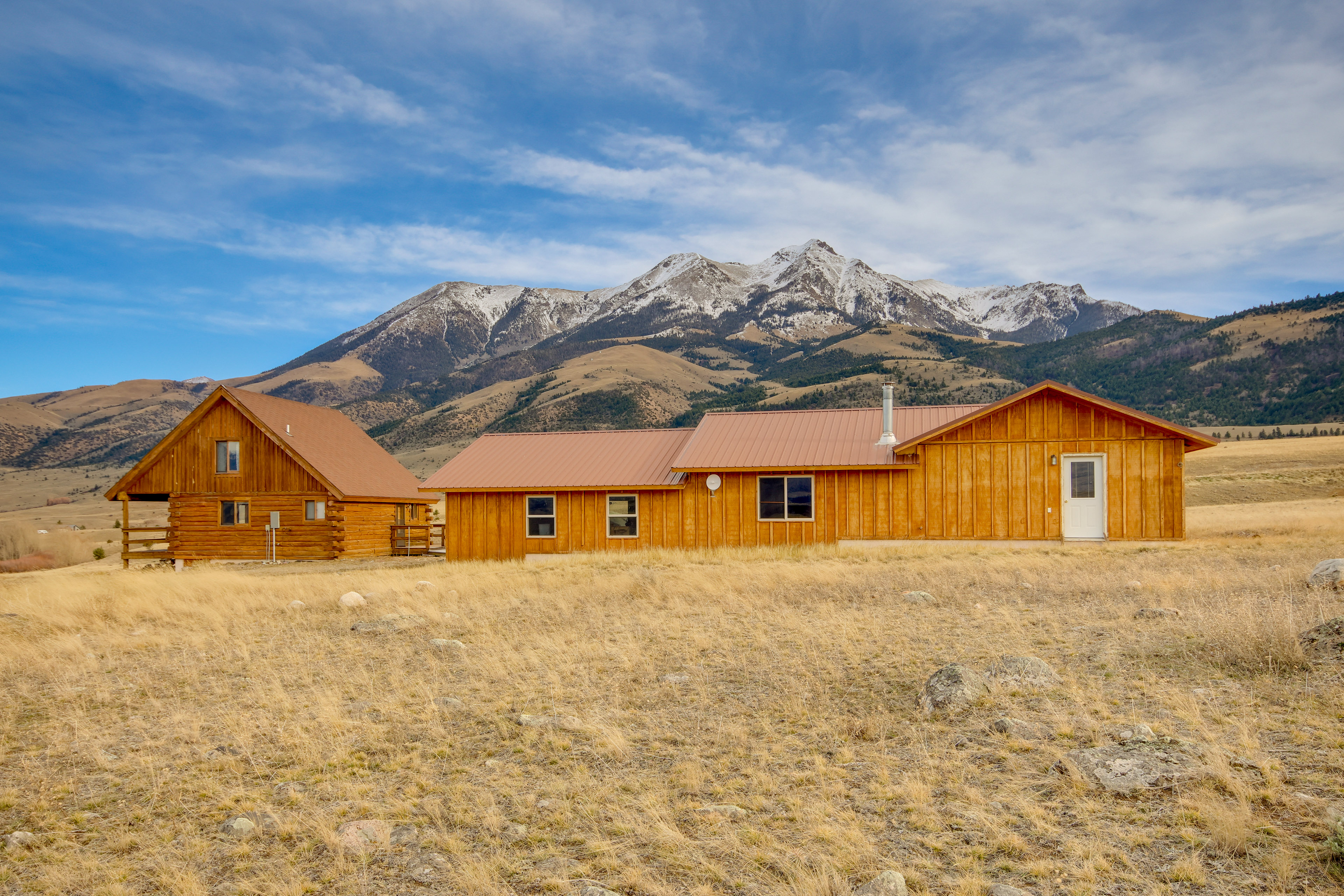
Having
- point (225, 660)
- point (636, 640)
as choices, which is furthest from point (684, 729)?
point (225, 660)

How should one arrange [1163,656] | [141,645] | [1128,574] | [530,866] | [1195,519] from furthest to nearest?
1. [1195,519]
2. [1128,574]
3. [141,645]
4. [1163,656]
5. [530,866]

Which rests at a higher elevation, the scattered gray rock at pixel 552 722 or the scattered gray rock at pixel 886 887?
the scattered gray rock at pixel 886 887

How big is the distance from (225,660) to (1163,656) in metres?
11.5

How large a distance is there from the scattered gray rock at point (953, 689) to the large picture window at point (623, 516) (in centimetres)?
1781

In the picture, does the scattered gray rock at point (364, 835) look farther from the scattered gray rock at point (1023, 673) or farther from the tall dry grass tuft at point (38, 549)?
the tall dry grass tuft at point (38, 549)

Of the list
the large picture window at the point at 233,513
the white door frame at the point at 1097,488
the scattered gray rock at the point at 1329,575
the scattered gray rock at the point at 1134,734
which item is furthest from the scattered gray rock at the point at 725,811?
the large picture window at the point at 233,513

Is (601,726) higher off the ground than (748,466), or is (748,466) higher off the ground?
(748,466)

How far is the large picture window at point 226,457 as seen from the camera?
30.9 m

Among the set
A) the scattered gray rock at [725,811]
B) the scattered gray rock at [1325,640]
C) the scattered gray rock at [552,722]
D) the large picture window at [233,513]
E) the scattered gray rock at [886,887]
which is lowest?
the scattered gray rock at [552,722]

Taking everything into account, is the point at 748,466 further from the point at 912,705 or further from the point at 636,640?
the point at 912,705

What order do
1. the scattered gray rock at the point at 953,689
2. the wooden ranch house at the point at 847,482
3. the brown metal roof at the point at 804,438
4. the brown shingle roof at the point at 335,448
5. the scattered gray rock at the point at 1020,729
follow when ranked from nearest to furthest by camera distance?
1. the scattered gray rock at the point at 1020,729
2. the scattered gray rock at the point at 953,689
3. the wooden ranch house at the point at 847,482
4. the brown metal roof at the point at 804,438
5. the brown shingle roof at the point at 335,448

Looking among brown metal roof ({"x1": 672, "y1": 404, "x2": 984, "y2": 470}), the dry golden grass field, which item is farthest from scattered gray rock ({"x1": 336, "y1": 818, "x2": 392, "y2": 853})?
brown metal roof ({"x1": 672, "y1": 404, "x2": 984, "y2": 470})

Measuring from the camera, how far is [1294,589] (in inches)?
446

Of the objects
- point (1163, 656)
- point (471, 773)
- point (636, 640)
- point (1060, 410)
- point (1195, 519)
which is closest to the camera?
point (471, 773)
